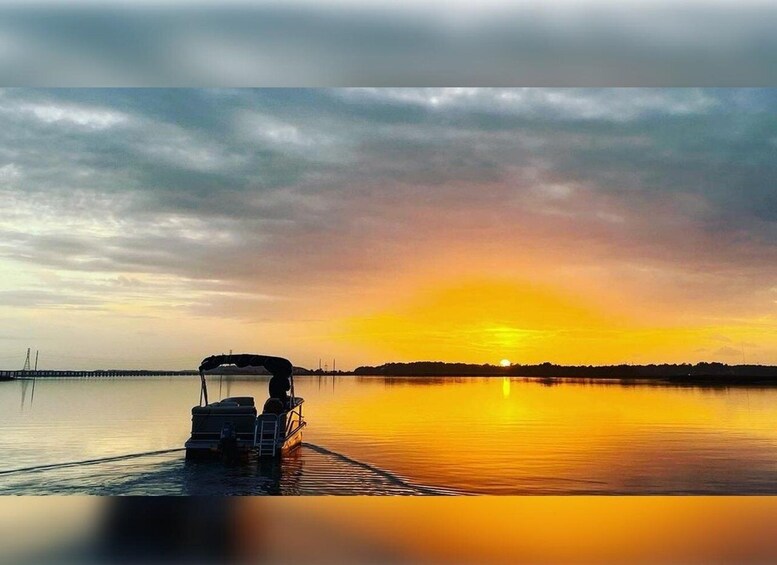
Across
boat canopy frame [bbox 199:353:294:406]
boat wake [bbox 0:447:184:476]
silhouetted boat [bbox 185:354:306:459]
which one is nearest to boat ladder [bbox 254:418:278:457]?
silhouetted boat [bbox 185:354:306:459]

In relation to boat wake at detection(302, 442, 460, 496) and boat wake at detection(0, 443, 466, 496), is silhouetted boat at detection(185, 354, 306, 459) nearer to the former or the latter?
boat wake at detection(0, 443, 466, 496)

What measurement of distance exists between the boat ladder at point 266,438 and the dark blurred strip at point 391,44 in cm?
519

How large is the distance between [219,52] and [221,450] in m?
5.61

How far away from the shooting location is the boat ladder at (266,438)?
921cm

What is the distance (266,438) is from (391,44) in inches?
242

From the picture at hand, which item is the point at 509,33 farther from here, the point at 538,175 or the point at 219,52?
the point at 538,175

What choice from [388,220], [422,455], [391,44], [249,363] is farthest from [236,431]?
[391,44]

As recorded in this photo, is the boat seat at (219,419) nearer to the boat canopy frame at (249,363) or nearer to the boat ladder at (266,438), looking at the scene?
the boat ladder at (266,438)

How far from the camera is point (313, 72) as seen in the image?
492cm

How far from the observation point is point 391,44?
4.43 meters

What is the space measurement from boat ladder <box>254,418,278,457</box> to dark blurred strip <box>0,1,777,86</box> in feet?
17.0

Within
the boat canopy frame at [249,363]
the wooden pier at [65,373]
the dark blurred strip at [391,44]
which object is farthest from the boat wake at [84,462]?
the wooden pier at [65,373]

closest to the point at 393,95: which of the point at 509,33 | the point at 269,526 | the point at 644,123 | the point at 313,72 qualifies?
the point at 644,123

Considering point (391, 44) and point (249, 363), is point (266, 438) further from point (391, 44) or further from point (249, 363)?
point (391, 44)
